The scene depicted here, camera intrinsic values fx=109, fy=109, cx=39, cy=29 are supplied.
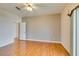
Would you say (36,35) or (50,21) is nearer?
(36,35)

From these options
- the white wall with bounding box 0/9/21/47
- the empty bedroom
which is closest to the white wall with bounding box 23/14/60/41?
the empty bedroom

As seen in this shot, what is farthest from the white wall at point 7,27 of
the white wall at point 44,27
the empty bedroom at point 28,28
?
the white wall at point 44,27

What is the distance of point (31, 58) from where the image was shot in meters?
0.94

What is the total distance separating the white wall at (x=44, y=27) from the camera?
178 inches

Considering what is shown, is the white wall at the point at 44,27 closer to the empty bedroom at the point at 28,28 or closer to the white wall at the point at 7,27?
the empty bedroom at the point at 28,28

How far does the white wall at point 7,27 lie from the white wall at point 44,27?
0.58 meters

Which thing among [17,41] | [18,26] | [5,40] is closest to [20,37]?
[17,41]

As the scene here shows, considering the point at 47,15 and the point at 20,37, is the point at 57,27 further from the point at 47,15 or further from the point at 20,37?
the point at 20,37

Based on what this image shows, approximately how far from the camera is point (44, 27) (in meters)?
5.22

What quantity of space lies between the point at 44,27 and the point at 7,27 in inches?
66.7

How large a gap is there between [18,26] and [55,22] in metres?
1.79

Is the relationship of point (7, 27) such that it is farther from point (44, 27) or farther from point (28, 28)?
point (44, 27)

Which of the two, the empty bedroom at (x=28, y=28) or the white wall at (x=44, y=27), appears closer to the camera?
the empty bedroom at (x=28, y=28)

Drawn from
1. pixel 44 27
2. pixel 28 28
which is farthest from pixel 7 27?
pixel 44 27
